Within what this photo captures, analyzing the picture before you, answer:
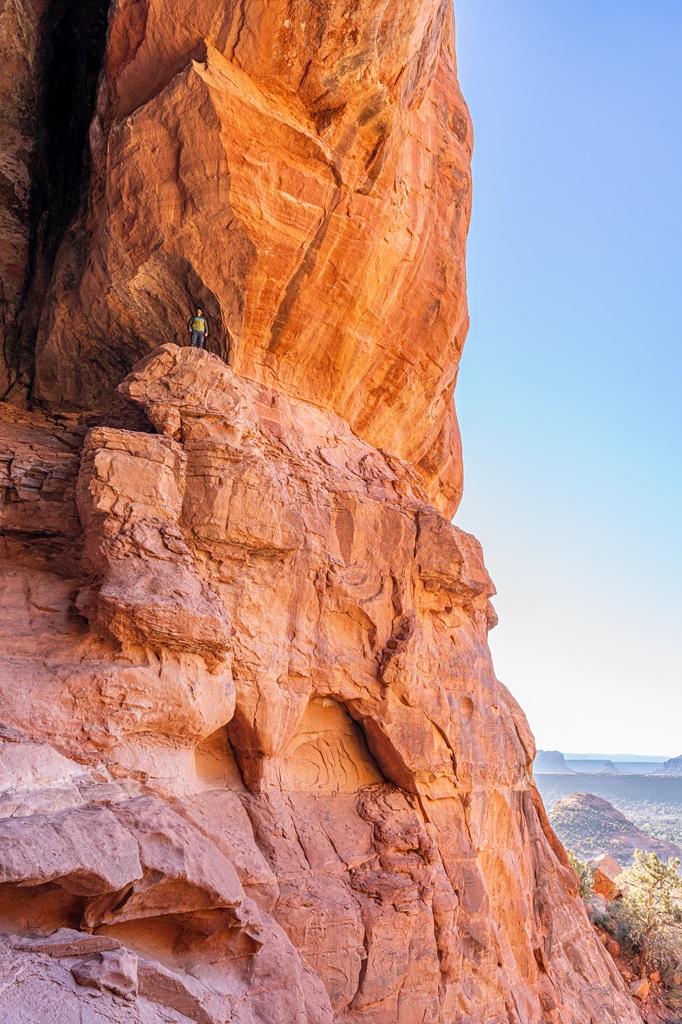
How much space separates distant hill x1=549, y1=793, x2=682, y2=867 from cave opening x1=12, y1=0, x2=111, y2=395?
1942 inches

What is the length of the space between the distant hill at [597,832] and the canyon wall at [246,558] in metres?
39.8

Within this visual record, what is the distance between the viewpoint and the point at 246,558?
379 inches

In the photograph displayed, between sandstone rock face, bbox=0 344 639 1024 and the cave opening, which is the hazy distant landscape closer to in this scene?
sandstone rock face, bbox=0 344 639 1024

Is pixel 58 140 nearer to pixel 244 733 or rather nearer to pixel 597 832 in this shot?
pixel 244 733

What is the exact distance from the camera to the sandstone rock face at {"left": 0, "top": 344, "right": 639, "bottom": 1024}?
6078 millimetres

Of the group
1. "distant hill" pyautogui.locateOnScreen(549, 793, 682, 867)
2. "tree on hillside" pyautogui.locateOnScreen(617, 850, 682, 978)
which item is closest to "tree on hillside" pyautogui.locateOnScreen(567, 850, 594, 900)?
"tree on hillside" pyautogui.locateOnScreen(617, 850, 682, 978)

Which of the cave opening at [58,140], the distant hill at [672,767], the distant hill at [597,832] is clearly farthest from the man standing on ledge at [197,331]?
the distant hill at [672,767]

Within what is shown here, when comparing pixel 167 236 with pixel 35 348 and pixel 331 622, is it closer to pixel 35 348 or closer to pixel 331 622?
pixel 35 348

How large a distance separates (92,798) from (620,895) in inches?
1046

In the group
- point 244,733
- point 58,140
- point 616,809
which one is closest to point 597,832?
point 616,809

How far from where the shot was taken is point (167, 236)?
1105 centimetres

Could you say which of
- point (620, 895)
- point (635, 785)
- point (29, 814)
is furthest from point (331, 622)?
point (635, 785)

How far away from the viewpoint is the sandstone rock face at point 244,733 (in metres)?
6.08

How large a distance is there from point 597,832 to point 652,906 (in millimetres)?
33531
